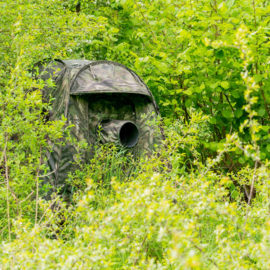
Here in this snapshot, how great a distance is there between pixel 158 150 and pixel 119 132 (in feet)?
2.10

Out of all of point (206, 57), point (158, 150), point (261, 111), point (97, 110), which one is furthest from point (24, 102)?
point (261, 111)

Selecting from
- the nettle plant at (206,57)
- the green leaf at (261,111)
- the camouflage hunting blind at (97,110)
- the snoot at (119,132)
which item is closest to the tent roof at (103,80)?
the camouflage hunting blind at (97,110)

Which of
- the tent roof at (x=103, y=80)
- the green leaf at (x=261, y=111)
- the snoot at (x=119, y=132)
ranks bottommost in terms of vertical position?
the snoot at (x=119, y=132)

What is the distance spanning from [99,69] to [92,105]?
47cm

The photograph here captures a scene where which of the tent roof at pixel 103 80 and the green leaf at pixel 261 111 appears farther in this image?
the green leaf at pixel 261 111

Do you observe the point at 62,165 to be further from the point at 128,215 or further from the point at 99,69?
the point at 128,215

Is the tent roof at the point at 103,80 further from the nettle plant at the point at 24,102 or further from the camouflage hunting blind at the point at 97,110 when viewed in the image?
the nettle plant at the point at 24,102

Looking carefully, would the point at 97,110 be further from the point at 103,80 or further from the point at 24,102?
the point at 24,102

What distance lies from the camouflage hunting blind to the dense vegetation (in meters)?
0.21

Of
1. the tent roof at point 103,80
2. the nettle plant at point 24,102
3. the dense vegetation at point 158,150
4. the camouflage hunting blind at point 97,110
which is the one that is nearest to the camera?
the dense vegetation at point 158,150

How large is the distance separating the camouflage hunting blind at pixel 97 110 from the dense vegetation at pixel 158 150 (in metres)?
0.21

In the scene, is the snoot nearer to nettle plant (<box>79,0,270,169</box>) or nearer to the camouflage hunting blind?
the camouflage hunting blind

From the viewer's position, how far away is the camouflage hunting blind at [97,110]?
11.6 ft


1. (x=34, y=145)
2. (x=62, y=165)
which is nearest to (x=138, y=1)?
(x=62, y=165)
